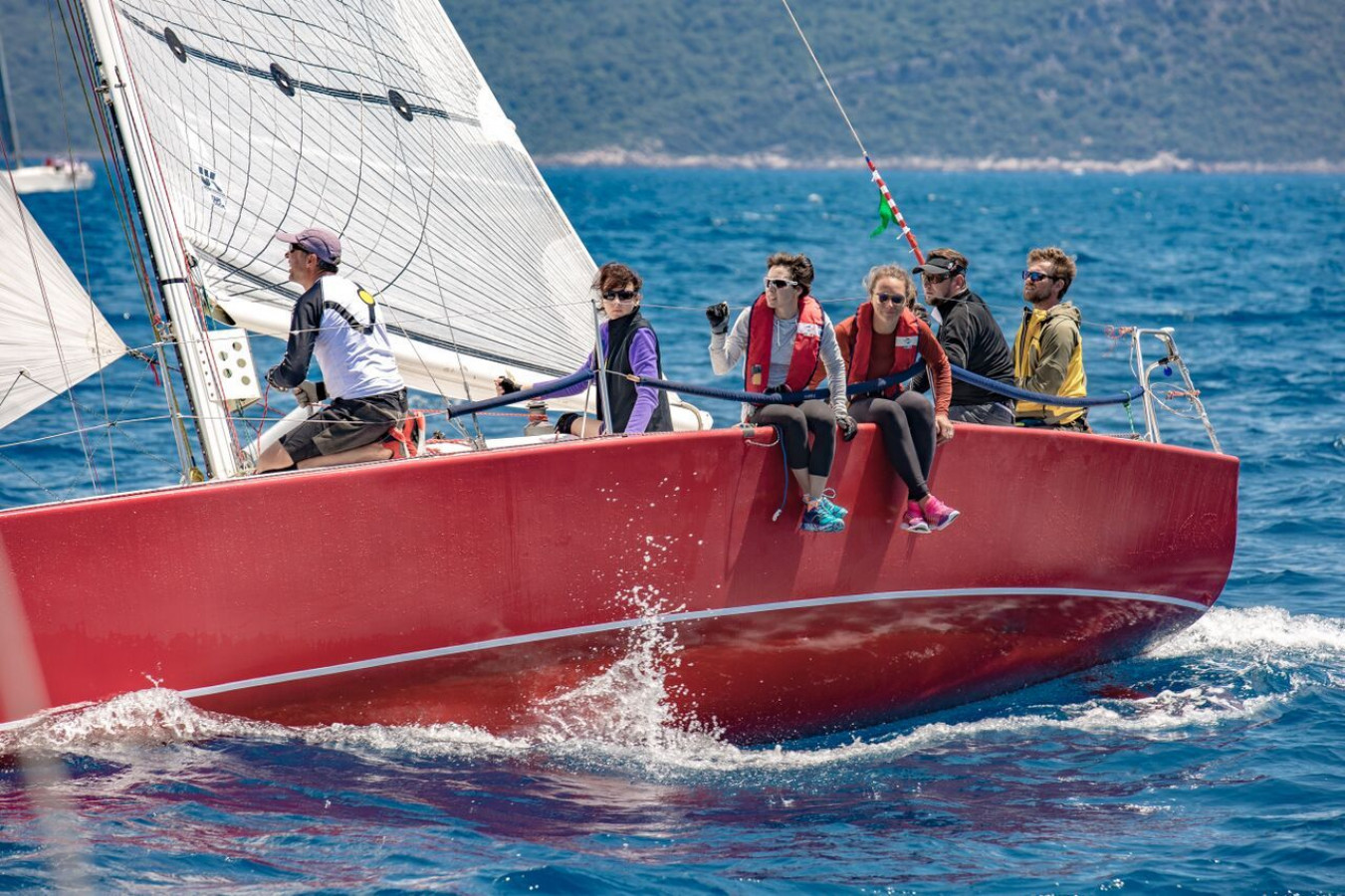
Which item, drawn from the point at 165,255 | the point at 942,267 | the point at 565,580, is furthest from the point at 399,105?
the point at 565,580

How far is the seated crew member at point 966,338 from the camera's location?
6797 millimetres

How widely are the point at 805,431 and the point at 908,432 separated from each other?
1.49 feet

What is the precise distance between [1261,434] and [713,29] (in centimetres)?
14934

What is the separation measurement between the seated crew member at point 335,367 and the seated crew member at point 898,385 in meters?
1.70

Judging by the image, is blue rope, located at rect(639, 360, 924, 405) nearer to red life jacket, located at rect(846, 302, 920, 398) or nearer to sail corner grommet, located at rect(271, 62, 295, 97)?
red life jacket, located at rect(846, 302, 920, 398)

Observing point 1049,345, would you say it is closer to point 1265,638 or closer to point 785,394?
point 785,394

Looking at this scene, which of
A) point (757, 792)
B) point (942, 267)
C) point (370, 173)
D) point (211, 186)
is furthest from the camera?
point (370, 173)

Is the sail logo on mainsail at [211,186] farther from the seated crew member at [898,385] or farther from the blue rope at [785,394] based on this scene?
the seated crew member at [898,385]

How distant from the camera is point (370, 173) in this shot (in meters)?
7.39

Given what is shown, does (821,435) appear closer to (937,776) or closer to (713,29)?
(937,776)

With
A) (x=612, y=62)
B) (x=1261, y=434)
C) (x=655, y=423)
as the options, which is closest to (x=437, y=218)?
(x=655, y=423)

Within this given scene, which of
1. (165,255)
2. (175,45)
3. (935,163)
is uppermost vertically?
(935,163)

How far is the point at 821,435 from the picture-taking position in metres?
5.89

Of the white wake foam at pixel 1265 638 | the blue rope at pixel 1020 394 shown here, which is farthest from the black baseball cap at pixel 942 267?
the white wake foam at pixel 1265 638
